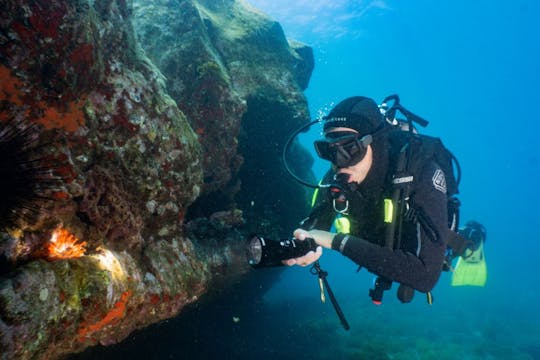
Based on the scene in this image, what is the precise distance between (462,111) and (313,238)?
126 metres

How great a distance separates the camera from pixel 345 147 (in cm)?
356

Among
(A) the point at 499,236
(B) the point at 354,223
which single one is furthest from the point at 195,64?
(A) the point at 499,236

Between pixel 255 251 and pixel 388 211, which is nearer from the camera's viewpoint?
pixel 255 251

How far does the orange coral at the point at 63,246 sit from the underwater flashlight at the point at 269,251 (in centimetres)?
170

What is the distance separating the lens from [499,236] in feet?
220

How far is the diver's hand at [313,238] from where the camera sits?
2.80 metres

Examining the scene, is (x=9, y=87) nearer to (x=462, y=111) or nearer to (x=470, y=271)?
(x=470, y=271)

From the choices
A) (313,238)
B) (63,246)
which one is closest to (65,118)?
(63,246)

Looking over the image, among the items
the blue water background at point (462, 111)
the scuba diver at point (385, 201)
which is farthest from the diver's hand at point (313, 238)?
the blue water background at point (462, 111)

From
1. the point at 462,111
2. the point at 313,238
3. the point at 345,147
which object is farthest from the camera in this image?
the point at 462,111

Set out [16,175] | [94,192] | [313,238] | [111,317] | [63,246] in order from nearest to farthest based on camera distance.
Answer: [16,175] → [63,246] → [313,238] → [111,317] → [94,192]

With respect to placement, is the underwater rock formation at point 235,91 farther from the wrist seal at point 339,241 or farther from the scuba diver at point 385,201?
the wrist seal at point 339,241

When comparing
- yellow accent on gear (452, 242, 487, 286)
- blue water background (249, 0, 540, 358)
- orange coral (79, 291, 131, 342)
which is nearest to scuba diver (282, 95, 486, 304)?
yellow accent on gear (452, 242, 487, 286)

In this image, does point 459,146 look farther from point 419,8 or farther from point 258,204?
point 258,204
